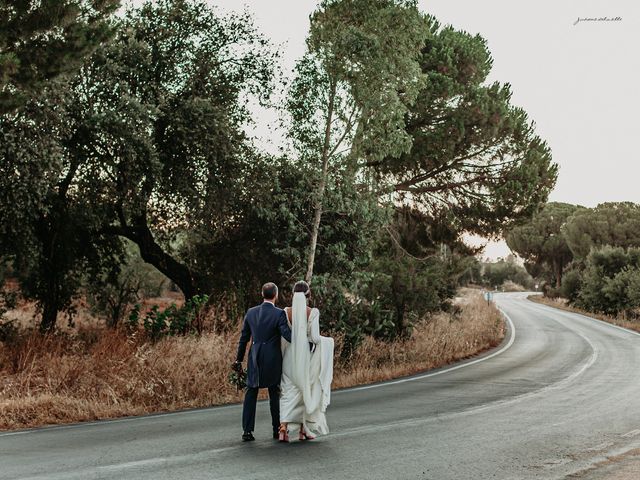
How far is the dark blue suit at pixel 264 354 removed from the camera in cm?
834

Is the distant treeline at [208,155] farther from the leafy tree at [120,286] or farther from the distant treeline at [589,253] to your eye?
the distant treeline at [589,253]

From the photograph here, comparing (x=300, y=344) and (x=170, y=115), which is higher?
(x=170, y=115)

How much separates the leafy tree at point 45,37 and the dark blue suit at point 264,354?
5.87 meters

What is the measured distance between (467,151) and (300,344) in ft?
60.9

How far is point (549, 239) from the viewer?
77.4 metres

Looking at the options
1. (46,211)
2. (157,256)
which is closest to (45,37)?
(46,211)

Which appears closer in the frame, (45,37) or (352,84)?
(45,37)

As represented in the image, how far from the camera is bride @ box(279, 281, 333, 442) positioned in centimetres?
827

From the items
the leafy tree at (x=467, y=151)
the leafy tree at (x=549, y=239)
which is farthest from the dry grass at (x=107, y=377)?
the leafy tree at (x=549, y=239)

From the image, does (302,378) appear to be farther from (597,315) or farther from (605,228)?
(605,228)

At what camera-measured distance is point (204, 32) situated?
56.0ft

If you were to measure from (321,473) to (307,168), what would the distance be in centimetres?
1228

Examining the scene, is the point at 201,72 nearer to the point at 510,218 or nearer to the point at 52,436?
the point at 52,436

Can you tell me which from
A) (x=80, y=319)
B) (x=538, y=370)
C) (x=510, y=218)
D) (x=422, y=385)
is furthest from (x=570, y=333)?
(x=80, y=319)
